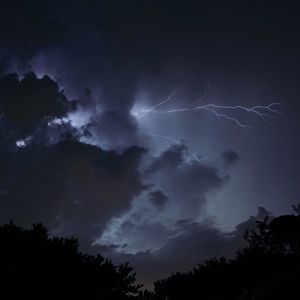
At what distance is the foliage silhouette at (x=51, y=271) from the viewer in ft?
64.2

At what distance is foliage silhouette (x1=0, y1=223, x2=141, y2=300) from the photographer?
64.2ft

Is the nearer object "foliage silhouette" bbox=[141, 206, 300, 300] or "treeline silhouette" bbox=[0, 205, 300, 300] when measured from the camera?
"treeline silhouette" bbox=[0, 205, 300, 300]

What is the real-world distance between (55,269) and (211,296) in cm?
2291

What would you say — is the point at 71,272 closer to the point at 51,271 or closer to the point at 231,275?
the point at 51,271

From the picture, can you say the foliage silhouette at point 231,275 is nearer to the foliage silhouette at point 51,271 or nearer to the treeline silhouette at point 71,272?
the treeline silhouette at point 71,272

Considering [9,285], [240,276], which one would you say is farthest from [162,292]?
[9,285]

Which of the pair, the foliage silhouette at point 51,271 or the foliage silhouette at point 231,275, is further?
the foliage silhouette at point 231,275

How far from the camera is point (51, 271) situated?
22.1m

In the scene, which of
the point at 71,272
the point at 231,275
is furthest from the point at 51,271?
the point at 231,275

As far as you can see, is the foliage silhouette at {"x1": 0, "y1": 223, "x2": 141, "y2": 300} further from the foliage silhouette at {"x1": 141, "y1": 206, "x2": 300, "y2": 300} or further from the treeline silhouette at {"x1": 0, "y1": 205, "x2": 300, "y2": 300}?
the foliage silhouette at {"x1": 141, "y1": 206, "x2": 300, "y2": 300}

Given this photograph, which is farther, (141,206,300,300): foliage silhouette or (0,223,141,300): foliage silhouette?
(141,206,300,300): foliage silhouette

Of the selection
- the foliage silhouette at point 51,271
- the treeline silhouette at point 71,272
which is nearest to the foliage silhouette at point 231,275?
the treeline silhouette at point 71,272

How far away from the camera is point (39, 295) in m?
20.1

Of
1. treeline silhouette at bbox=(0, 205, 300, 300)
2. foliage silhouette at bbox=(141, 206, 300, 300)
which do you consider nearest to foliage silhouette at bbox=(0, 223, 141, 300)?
treeline silhouette at bbox=(0, 205, 300, 300)
